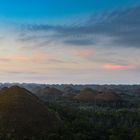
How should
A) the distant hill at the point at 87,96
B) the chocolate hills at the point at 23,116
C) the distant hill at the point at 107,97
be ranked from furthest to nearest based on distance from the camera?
the distant hill at the point at 87,96, the distant hill at the point at 107,97, the chocolate hills at the point at 23,116

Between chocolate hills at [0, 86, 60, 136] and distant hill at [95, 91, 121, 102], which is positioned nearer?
chocolate hills at [0, 86, 60, 136]

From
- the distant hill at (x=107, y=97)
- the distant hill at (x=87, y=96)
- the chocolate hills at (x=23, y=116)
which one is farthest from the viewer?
the distant hill at (x=87, y=96)

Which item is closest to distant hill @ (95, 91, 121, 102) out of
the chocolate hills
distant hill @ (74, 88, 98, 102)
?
distant hill @ (74, 88, 98, 102)

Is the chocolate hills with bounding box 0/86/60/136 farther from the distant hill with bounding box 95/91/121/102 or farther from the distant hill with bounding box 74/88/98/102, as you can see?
the distant hill with bounding box 74/88/98/102

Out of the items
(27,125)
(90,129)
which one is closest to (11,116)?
(27,125)

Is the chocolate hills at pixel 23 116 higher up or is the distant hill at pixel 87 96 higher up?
the distant hill at pixel 87 96

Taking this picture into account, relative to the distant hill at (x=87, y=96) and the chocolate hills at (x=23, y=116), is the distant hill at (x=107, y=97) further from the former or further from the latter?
the chocolate hills at (x=23, y=116)

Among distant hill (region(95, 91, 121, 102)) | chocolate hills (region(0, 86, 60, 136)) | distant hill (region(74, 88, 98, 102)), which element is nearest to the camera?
chocolate hills (region(0, 86, 60, 136))

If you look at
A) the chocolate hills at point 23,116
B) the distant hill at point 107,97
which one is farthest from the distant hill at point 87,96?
the chocolate hills at point 23,116
